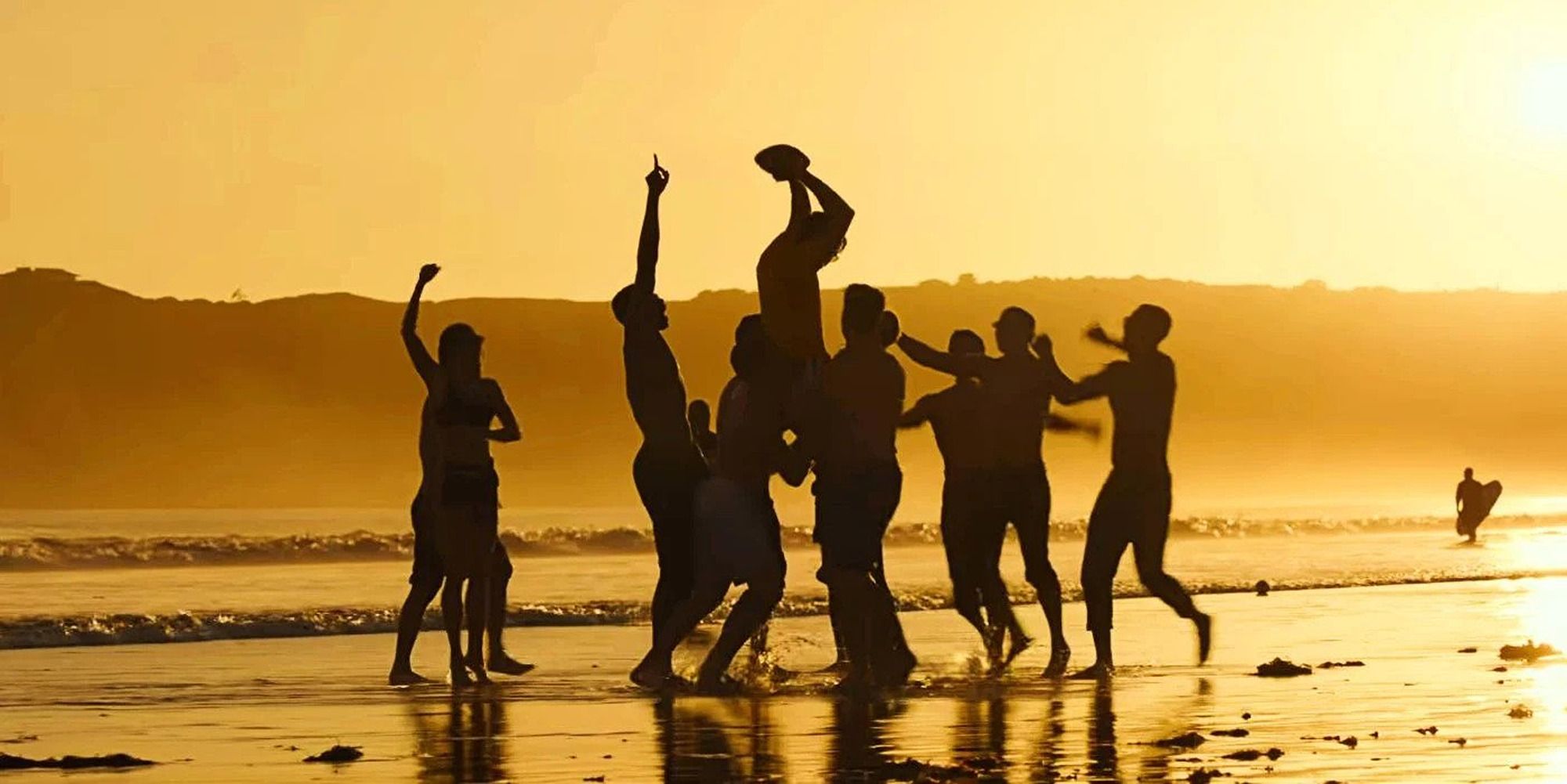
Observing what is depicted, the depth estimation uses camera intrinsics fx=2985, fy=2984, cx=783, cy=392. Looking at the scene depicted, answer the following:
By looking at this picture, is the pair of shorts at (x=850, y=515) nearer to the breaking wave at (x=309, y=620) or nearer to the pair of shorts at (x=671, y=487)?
the pair of shorts at (x=671, y=487)

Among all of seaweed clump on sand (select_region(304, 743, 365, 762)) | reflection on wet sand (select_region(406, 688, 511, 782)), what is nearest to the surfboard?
reflection on wet sand (select_region(406, 688, 511, 782))

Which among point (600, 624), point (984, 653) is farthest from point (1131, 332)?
point (600, 624)

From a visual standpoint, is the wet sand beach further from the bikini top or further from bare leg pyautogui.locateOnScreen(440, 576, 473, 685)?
the bikini top

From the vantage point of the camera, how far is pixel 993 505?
1645 centimetres

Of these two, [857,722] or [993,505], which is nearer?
[857,722]

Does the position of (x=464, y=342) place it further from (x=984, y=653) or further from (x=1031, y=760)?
(x=1031, y=760)

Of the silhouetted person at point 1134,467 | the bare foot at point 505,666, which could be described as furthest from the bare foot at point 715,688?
the silhouetted person at point 1134,467

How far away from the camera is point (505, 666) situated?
16.5m

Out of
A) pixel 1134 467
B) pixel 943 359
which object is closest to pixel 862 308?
pixel 943 359

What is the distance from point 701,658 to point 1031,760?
20.8ft

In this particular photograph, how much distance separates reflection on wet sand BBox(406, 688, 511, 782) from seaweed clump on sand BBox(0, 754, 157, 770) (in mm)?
1162

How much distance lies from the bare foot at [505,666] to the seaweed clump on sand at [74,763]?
4388 millimetres

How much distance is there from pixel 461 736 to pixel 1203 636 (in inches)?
207

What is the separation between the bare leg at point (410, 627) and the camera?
16.0 meters
